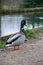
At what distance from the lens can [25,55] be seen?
6285mm

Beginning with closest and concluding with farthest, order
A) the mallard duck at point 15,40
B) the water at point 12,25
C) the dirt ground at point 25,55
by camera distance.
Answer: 1. the dirt ground at point 25,55
2. the mallard duck at point 15,40
3. the water at point 12,25

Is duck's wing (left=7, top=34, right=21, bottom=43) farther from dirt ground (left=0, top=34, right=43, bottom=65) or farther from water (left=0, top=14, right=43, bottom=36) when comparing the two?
water (left=0, top=14, right=43, bottom=36)

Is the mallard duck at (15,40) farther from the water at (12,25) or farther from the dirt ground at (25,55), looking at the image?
Answer: the water at (12,25)

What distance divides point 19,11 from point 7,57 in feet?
54.9

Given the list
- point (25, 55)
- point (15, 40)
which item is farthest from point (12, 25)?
point (25, 55)

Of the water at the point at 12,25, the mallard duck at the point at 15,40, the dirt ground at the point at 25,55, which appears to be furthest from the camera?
the water at the point at 12,25

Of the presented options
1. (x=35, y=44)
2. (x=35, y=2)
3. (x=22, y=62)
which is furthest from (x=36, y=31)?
(x=35, y=2)

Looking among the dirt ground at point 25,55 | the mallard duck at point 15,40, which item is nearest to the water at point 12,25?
the dirt ground at point 25,55

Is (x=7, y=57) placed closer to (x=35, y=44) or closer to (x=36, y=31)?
(x=35, y=44)

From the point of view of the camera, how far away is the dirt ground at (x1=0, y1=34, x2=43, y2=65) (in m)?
5.62

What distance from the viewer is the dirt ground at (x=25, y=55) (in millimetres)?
5621

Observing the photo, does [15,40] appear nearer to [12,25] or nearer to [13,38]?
[13,38]

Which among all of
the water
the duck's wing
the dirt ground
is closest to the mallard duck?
the duck's wing

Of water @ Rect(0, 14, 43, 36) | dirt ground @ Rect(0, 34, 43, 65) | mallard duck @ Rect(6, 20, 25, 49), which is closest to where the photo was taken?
dirt ground @ Rect(0, 34, 43, 65)
